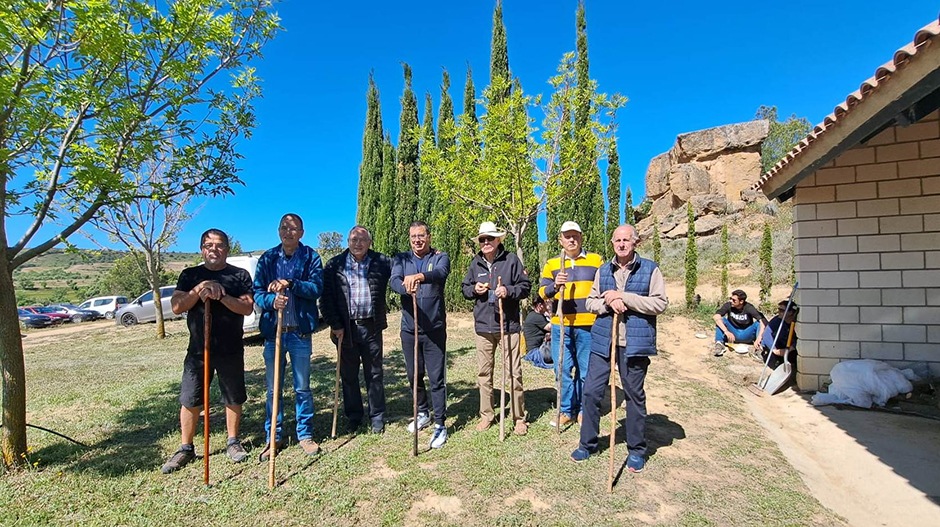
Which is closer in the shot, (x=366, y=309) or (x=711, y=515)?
(x=711, y=515)

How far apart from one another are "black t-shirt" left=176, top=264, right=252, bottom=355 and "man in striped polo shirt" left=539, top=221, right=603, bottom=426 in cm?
277

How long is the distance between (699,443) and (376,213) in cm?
1354

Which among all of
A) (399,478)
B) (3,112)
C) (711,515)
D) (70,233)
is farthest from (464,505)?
(3,112)

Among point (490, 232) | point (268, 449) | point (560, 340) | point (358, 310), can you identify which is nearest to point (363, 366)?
point (358, 310)

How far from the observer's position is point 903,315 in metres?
5.14

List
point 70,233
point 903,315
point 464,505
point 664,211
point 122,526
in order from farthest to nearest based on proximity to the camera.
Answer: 1. point 664,211
2. point 903,315
3. point 70,233
4. point 464,505
5. point 122,526

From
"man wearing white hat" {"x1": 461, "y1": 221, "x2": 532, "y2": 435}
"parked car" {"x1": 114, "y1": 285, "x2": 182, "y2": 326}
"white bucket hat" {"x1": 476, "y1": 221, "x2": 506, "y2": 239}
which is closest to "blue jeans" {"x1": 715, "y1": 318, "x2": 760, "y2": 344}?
"man wearing white hat" {"x1": 461, "y1": 221, "x2": 532, "y2": 435}

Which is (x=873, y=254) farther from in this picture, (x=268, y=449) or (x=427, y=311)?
(x=268, y=449)

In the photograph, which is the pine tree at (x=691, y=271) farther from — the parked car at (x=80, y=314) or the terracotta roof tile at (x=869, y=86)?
the parked car at (x=80, y=314)

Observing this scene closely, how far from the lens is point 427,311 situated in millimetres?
4117

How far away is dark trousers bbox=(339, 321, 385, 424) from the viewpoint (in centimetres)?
412

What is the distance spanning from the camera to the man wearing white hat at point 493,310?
13.7ft

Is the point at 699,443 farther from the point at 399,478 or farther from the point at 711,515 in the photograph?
the point at 399,478

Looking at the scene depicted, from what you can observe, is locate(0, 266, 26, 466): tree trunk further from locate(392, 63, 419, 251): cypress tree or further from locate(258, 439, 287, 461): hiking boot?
locate(392, 63, 419, 251): cypress tree
